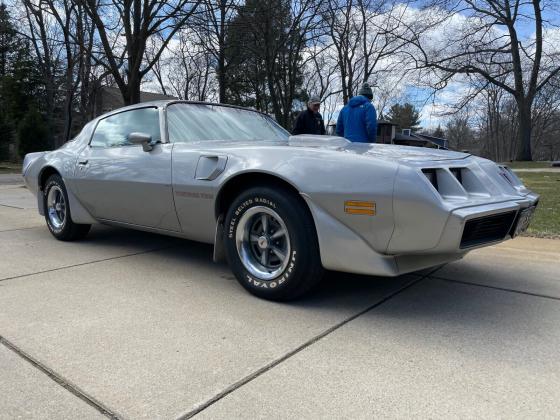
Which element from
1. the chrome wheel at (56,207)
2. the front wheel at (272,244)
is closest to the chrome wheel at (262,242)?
the front wheel at (272,244)

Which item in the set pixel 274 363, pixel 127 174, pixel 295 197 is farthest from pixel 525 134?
pixel 274 363

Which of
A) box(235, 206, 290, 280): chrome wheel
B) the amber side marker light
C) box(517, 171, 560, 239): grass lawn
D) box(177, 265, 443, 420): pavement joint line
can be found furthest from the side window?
box(517, 171, 560, 239): grass lawn

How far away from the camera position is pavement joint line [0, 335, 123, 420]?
1776mm

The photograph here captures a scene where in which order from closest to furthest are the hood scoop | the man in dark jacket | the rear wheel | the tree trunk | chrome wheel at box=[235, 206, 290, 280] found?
chrome wheel at box=[235, 206, 290, 280]
the hood scoop
the rear wheel
the man in dark jacket
the tree trunk

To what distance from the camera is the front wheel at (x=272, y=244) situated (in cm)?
272

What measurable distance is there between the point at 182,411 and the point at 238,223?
1.46 metres

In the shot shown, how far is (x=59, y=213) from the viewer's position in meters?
4.86

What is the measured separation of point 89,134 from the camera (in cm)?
463

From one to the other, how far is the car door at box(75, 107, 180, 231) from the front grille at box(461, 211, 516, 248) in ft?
6.81

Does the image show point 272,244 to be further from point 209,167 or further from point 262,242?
point 209,167

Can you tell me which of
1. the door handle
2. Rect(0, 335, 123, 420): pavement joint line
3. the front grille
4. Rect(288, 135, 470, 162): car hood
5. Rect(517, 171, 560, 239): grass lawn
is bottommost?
Rect(0, 335, 123, 420): pavement joint line

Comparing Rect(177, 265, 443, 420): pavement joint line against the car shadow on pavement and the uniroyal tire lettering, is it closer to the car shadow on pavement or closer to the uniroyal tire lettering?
the car shadow on pavement

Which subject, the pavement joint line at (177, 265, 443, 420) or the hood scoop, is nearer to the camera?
the pavement joint line at (177, 265, 443, 420)

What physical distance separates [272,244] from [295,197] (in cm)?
36
